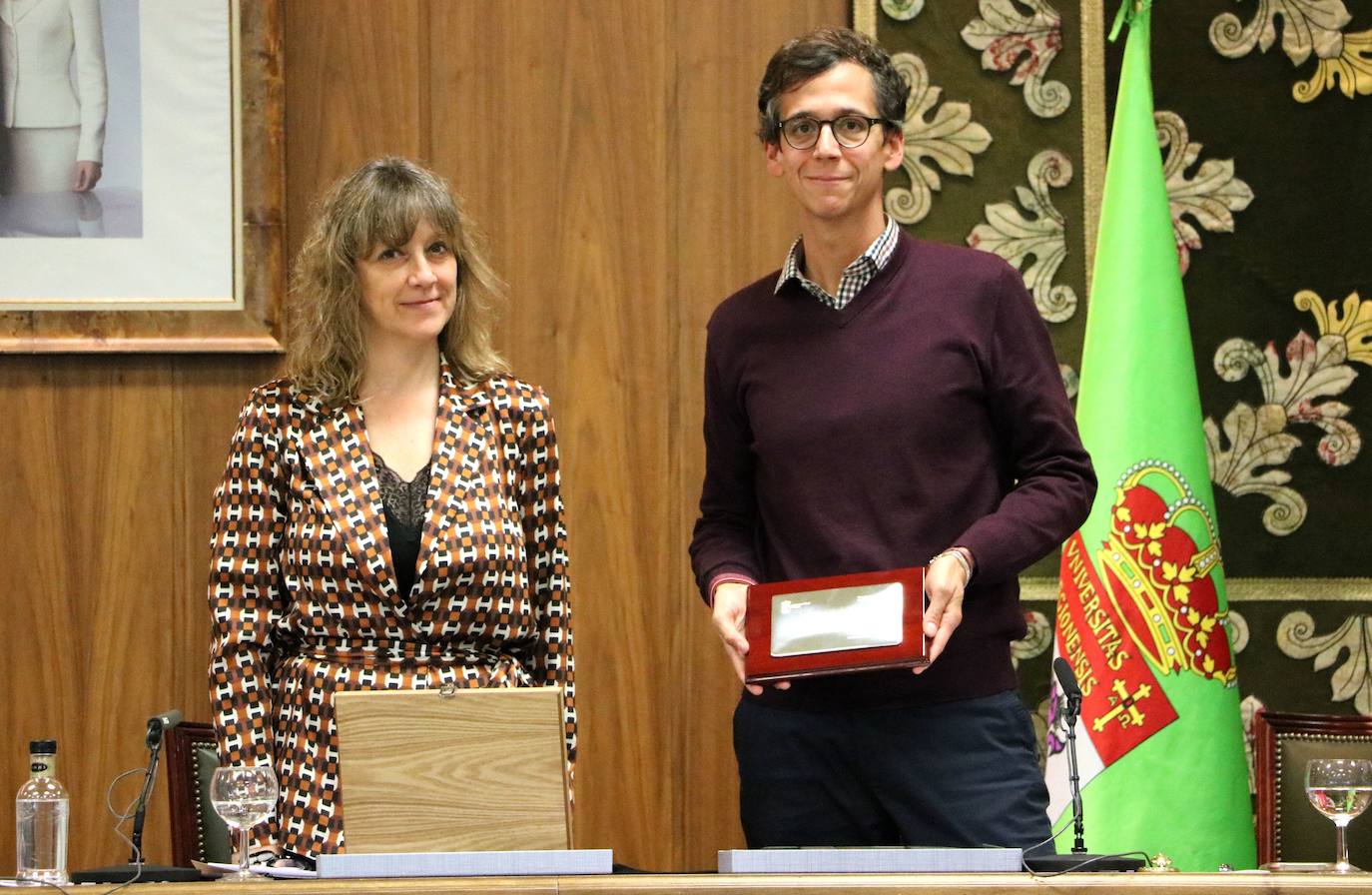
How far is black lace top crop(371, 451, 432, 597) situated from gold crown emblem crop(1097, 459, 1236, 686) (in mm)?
1300

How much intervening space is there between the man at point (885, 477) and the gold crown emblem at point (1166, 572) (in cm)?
72

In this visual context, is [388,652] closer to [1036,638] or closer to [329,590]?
[329,590]

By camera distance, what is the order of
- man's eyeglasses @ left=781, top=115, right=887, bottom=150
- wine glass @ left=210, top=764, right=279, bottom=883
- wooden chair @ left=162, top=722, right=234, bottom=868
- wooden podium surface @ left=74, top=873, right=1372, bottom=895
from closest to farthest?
1. wooden podium surface @ left=74, top=873, right=1372, bottom=895
2. wine glass @ left=210, top=764, right=279, bottom=883
3. man's eyeglasses @ left=781, top=115, right=887, bottom=150
4. wooden chair @ left=162, top=722, right=234, bottom=868

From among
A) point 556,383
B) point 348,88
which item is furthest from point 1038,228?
point 348,88

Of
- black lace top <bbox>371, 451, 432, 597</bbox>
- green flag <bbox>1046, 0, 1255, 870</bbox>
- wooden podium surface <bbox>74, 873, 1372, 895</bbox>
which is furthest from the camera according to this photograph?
green flag <bbox>1046, 0, 1255, 870</bbox>

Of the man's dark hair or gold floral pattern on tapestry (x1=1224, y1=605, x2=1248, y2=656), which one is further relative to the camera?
gold floral pattern on tapestry (x1=1224, y1=605, x2=1248, y2=656)

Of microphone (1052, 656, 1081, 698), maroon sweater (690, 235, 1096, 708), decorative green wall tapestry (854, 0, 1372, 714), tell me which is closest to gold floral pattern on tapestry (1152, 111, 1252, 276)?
decorative green wall tapestry (854, 0, 1372, 714)

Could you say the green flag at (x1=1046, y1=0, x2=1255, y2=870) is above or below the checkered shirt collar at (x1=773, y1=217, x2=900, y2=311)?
below

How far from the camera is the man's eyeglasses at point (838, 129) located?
2.39 metres

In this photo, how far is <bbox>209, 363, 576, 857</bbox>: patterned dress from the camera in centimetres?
245

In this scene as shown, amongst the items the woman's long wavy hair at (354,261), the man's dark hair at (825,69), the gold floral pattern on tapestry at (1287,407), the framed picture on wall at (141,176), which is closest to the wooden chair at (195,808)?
the woman's long wavy hair at (354,261)

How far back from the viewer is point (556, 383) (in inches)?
137

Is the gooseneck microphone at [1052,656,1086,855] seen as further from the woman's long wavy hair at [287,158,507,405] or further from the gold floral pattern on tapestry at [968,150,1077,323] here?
the gold floral pattern on tapestry at [968,150,1077,323]

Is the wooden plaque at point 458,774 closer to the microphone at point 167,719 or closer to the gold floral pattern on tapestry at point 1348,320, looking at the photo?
the microphone at point 167,719
